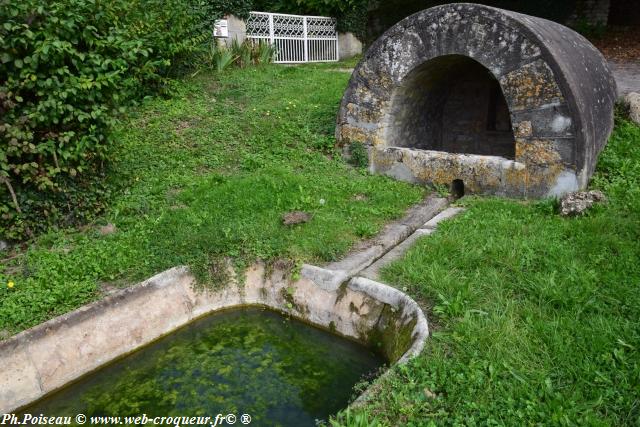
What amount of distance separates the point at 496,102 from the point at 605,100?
6.71ft

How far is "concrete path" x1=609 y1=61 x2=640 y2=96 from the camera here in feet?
28.1

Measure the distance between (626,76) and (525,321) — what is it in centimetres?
899

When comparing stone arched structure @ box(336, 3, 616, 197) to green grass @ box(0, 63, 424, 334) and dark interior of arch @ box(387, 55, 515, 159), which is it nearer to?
dark interior of arch @ box(387, 55, 515, 159)

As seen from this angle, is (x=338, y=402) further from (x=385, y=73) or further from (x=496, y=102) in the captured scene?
(x=496, y=102)

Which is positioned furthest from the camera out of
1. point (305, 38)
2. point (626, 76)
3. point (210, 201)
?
point (305, 38)

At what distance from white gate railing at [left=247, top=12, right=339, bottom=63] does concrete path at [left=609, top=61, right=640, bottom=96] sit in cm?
808

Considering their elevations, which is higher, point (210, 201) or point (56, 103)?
point (56, 103)

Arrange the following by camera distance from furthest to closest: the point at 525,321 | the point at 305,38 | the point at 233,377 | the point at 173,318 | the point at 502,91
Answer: the point at 305,38 < the point at 502,91 < the point at 173,318 < the point at 233,377 < the point at 525,321

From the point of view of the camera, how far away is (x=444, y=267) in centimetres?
443

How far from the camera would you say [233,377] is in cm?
395

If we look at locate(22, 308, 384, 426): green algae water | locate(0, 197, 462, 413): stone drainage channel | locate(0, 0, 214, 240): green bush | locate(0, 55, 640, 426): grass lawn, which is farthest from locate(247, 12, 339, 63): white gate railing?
locate(22, 308, 384, 426): green algae water

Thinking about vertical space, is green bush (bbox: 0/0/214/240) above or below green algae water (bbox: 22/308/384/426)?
above

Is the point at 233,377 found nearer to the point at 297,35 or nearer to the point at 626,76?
the point at 626,76

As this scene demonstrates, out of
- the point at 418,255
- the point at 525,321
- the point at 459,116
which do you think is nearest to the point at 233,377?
the point at 418,255
